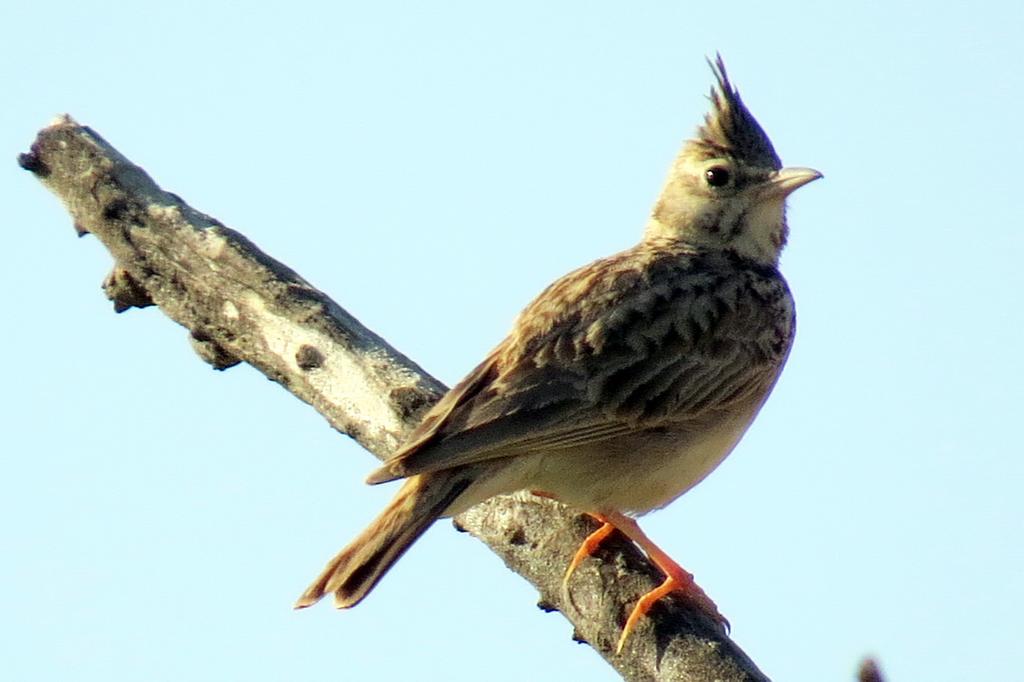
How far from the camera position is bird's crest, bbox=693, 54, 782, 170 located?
29.8ft

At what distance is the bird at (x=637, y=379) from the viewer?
6715mm

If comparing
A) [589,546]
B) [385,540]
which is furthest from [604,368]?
[385,540]

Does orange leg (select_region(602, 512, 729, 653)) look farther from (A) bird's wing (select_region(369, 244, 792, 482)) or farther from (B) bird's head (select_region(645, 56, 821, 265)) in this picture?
(B) bird's head (select_region(645, 56, 821, 265))

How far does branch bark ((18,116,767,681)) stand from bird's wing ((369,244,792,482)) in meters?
0.42

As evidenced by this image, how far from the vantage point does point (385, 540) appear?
657 cm

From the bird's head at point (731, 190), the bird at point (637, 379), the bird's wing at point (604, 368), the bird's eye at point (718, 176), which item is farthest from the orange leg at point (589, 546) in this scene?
the bird's eye at point (718, 176)

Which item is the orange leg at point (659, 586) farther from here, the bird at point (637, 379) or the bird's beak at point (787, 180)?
the bird's beak at point (787, 180)

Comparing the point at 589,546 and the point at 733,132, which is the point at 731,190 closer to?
the point at 733,132

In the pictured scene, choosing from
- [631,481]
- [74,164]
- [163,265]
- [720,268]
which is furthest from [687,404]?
[74,164]

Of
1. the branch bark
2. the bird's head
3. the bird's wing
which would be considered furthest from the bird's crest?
the branch bark

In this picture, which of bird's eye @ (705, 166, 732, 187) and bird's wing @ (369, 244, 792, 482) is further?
bird's eye @ (705, 166, 732, 187)

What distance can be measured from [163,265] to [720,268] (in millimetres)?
3123

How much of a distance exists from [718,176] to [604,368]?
2057mm

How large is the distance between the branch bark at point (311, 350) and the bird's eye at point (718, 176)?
2447 mm
